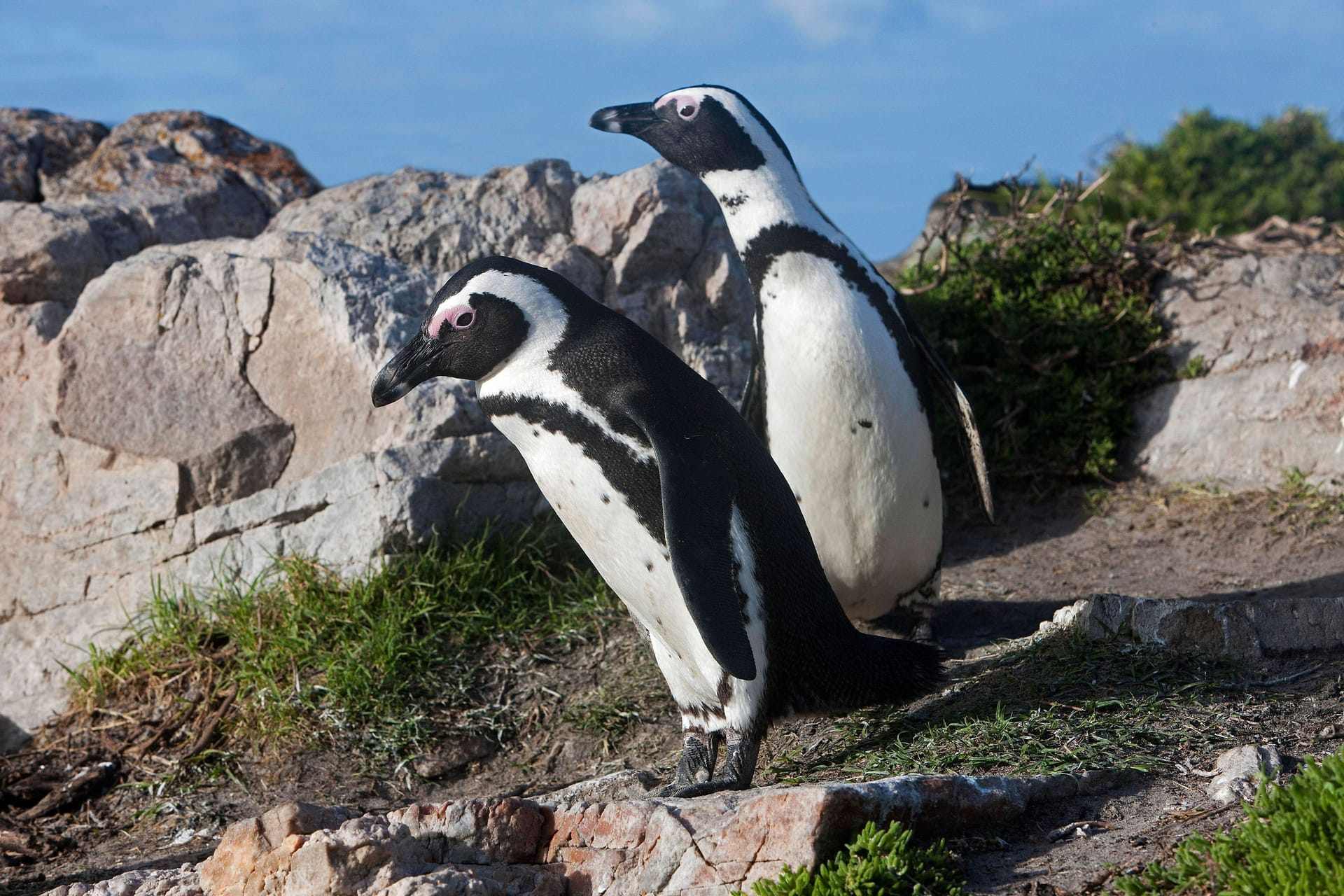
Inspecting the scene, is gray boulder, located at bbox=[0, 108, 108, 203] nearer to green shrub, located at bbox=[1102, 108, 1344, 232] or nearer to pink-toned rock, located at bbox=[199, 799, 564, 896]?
pink-toned rock, located at bbox=[199, 799, 564, 896]

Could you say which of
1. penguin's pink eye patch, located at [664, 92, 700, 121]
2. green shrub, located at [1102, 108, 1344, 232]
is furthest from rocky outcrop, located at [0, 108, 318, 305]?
green shrub, located at [1102, 108, 1344, 232]

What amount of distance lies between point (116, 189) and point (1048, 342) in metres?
5.38

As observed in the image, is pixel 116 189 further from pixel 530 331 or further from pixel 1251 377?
pixel 1251 377

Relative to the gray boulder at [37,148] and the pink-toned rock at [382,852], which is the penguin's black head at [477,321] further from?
the gray boulder at [37,148]

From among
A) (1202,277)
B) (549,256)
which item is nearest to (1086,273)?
(1202,277)

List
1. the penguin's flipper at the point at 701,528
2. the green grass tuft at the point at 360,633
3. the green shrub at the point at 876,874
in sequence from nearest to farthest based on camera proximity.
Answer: the green shrub at the point at 876,874 < the penguin's flipper at the point at 701,528 < the green grass tuft at the point at 360,633

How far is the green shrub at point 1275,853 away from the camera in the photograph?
207 cm

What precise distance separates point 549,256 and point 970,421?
7.89ft

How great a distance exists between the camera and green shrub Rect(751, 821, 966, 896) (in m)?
2.26

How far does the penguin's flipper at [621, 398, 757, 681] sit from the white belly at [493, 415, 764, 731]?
0.39ft

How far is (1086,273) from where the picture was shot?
6797 millimetres

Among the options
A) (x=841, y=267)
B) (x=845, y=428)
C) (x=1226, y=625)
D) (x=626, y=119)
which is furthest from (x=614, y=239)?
(x=1226, y=625)

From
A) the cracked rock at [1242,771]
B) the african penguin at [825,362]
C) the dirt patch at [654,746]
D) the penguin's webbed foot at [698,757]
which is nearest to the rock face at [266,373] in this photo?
the dirt patch at [654,746]

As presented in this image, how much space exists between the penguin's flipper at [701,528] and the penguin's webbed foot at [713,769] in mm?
230
